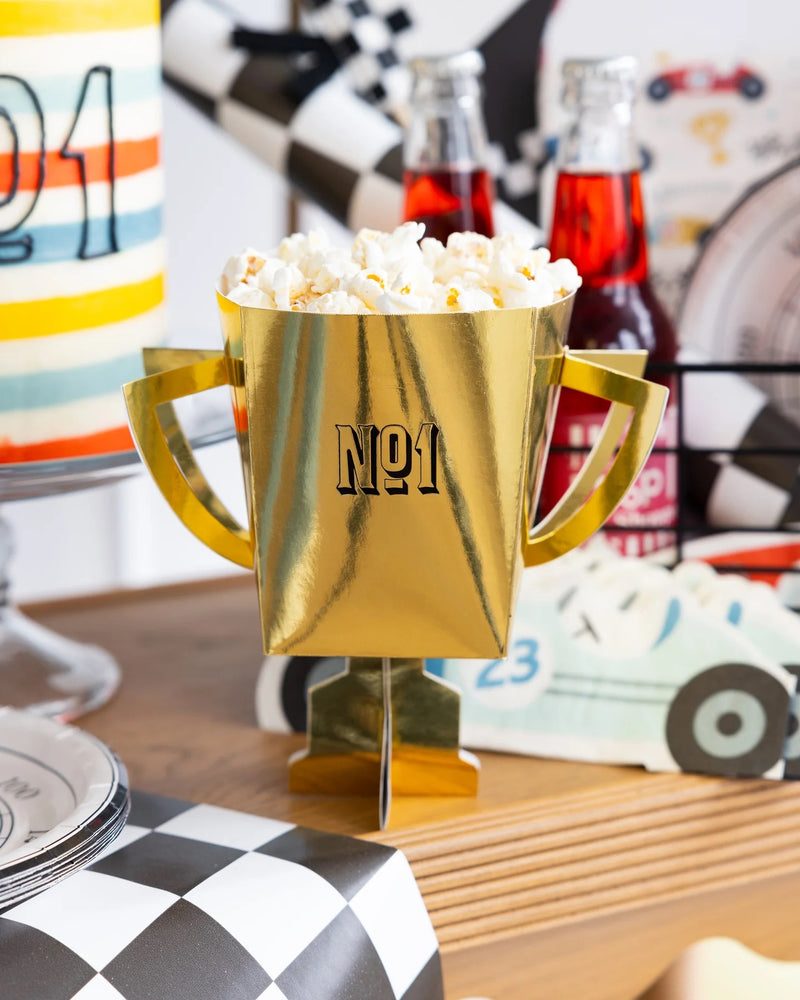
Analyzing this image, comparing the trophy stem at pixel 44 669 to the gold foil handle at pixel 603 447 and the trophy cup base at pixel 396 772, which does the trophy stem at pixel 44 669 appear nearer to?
the trophy cup base at pixel 396 772

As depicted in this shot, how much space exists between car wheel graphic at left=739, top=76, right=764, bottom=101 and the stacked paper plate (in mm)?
623

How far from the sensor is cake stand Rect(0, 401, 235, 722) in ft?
1.45

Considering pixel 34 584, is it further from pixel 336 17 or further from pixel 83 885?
pixel 83 885

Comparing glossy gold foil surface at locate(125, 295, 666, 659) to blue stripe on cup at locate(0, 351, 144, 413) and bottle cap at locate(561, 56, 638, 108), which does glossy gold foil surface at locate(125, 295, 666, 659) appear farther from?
bottle cap at locate(561, 56, 638, 108)

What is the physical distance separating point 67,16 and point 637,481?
30 cm

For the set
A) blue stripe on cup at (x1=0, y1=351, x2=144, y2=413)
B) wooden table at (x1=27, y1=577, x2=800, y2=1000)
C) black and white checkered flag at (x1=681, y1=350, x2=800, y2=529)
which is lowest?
wooden table at (x1=27, y1=577, x2=800, y2=1000)

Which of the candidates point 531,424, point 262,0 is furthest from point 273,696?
point 262,0

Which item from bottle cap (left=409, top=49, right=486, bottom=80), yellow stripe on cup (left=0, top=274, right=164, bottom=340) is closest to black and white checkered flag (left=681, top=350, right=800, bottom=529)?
bottle cap (left=409, top=49, right=486, bottom=80)

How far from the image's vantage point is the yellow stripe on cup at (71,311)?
1.36 feet

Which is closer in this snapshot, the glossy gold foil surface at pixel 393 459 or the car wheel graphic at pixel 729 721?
the glossy gold foil surface at pixel 393 459

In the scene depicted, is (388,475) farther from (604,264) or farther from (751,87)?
(751,87)

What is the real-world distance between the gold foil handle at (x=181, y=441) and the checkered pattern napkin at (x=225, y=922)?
10 cm

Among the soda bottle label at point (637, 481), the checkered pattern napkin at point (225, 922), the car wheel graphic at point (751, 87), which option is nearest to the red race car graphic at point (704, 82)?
the car wheel graphic at point (751, 87)

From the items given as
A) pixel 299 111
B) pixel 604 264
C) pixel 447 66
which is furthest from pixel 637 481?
pixel 299 111
